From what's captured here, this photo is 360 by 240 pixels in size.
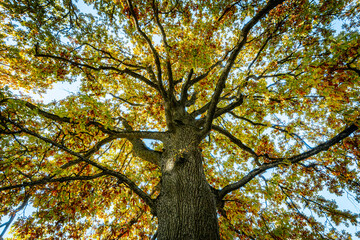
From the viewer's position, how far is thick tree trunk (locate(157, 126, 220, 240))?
2.26m

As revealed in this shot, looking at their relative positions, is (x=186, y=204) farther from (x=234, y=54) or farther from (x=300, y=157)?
(x=234, y=54)

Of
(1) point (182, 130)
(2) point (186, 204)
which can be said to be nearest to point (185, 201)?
(2) point (186, 204)

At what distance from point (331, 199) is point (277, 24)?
4837 millimetres

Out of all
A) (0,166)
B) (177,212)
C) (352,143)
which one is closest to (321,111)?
Result: (352,143)

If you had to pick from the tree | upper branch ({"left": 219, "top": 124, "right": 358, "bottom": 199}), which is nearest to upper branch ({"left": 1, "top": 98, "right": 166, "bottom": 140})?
the tree

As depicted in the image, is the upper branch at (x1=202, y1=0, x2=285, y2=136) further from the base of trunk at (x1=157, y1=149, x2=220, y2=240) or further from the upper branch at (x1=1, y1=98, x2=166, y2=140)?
the upper branch at (x1=1, y1=98, x2=166, y2=140)

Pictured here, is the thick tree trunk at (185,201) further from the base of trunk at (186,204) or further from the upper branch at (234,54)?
the upper branch at (234,54)

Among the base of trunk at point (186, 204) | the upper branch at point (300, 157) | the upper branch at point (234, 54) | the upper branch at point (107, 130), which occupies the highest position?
the upper branch at point (234, 54)

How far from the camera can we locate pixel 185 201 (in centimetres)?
Result: 262

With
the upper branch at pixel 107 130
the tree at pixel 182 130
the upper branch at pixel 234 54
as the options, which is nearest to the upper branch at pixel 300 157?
the tree at pixel 182 130

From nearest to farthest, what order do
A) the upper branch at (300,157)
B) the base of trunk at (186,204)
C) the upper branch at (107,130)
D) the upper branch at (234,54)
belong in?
1. the base of trunk at (186,204)
2. the upper branch at (234,54)
3. the upper branch at (300,157)
4. the upper branch at (107,130)

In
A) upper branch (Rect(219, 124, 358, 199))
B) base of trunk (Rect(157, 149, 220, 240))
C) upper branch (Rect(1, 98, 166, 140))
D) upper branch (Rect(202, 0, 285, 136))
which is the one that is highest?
upper branch (Rect(202, 0, 285, 136))

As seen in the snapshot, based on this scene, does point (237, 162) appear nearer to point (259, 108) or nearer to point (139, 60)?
point (259, 108)

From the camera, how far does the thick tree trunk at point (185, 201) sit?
2262mm
